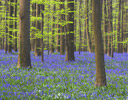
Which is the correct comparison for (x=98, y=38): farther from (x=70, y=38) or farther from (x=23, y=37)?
(x=70, y=38)

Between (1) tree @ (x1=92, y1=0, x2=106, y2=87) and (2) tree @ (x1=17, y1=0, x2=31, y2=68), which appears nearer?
(1) tree @ (x1=92, y1=0, x2=106, y2=87)

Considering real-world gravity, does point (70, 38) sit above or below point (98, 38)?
above

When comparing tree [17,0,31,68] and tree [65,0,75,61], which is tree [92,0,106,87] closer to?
tree [17,0,31,68]

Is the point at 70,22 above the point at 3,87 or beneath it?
above

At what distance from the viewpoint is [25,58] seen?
36.7 feet

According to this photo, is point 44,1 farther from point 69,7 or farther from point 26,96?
point 26,96

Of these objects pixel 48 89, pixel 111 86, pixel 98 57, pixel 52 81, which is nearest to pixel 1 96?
pixel 48 89

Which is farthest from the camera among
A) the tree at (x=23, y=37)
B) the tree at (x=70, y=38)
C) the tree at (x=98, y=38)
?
the tree at (x=70, y=38)

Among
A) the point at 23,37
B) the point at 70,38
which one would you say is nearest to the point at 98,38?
the point at 23,37

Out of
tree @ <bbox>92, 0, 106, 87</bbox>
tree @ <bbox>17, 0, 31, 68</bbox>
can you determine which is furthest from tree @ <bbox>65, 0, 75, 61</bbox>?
tree @ <bbox>92, 0, 106, 87</bbox>

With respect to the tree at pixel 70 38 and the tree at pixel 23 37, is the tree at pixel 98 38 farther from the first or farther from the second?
the tree at pixel 70 38

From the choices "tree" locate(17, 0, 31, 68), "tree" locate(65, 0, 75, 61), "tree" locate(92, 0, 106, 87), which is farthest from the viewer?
"tree" locate(65, 0, 75, 61)

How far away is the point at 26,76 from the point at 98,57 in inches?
150

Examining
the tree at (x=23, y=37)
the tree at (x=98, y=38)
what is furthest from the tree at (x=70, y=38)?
the tree at (x=98, y=38)
